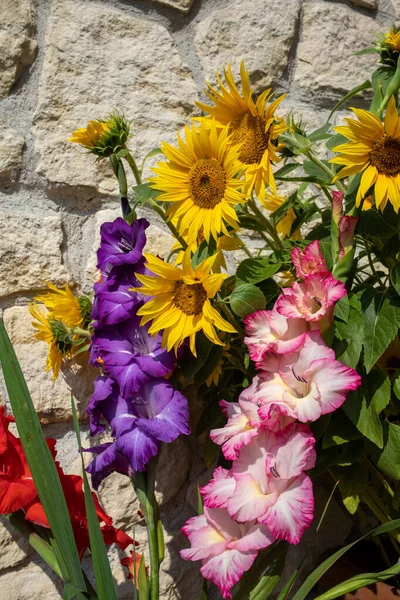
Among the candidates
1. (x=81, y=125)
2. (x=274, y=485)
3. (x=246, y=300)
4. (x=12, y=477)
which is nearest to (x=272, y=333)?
(x=246, y=300)

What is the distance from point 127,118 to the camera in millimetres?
1011

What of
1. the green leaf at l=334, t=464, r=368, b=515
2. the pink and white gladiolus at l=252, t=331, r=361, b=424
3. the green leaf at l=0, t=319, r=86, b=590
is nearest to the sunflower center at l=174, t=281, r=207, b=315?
the pink and white gladiolus at l=252, t=331, r=361, b=424

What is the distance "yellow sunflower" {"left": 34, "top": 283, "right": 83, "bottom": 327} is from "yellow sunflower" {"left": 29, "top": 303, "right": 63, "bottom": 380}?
0.7 inches

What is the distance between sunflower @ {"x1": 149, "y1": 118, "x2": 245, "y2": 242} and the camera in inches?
28.0

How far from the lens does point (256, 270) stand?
789 mm

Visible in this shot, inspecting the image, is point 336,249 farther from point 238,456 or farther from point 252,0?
point 252,0

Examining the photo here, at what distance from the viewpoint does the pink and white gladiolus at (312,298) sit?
66 cm

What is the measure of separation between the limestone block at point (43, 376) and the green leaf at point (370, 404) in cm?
42

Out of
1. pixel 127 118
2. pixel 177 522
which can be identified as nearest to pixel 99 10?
pixel 127 118

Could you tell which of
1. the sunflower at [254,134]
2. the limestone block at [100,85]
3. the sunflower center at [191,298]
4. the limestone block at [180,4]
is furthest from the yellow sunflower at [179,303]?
the limestone block at [180,4]

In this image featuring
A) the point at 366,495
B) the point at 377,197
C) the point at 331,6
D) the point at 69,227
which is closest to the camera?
the point at 377,197

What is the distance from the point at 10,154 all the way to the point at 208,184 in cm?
37

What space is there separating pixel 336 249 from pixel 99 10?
23.2 inches

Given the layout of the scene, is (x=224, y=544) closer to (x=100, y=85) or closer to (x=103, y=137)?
(x=103, y=137)
